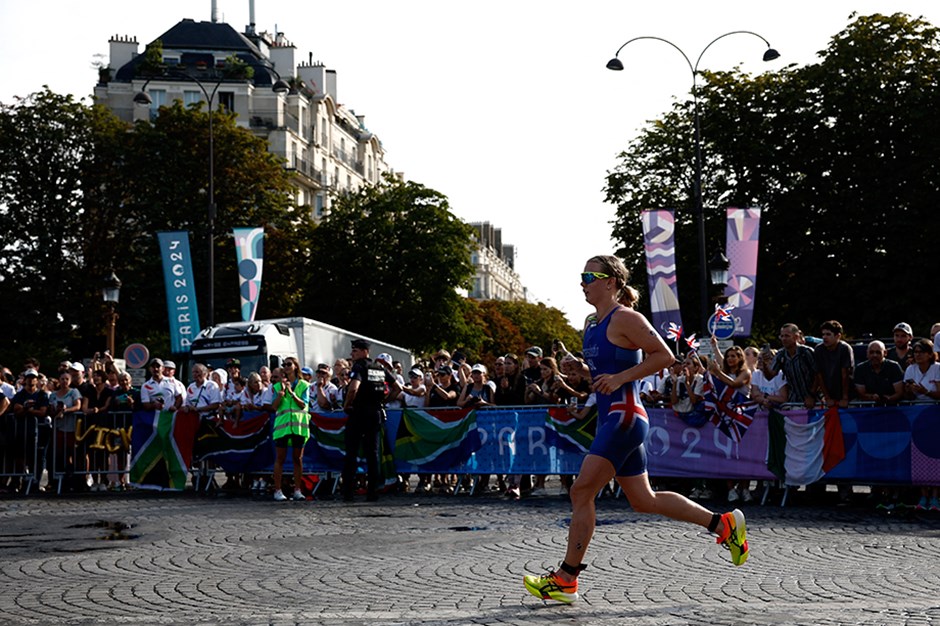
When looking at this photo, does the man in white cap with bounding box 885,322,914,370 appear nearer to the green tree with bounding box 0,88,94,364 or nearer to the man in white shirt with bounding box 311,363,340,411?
the man in white shirt with bounding box 311,363,340,411

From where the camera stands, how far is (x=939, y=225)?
3709cm

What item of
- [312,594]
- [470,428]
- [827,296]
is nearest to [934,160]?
[827,296]

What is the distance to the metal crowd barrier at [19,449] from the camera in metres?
19.9

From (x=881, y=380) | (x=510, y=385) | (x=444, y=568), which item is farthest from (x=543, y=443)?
(x=444, y=568)

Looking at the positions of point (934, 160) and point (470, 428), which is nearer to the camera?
point (470, 428)

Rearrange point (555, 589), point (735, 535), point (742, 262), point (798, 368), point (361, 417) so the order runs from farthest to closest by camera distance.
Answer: point (742, 262) → point (361, 417) → point (798, 368) → point (735, 535) → point (555, 589)

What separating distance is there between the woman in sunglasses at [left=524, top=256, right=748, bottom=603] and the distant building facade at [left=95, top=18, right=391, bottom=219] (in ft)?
217

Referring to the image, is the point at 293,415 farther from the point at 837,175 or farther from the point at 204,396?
the point at 837,175

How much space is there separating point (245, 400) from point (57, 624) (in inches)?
511

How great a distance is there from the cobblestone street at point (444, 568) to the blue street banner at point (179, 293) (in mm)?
20249

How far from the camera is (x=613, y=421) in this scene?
754 centimetres

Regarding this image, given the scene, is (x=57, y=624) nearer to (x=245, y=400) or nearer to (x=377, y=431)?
(x=377, y=431)

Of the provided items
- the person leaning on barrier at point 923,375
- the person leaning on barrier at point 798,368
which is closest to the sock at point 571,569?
the person leaning on barrier at point 923,375

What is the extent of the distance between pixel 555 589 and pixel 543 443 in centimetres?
994
